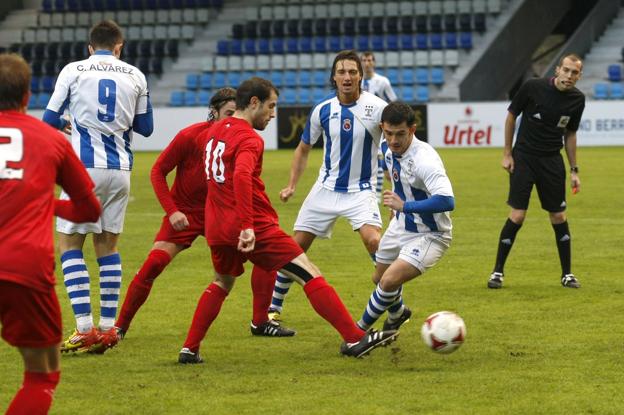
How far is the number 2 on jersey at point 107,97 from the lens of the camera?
7.18m

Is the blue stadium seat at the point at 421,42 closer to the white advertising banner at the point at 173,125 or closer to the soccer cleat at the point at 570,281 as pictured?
the white advertising banner at the point at 173,125

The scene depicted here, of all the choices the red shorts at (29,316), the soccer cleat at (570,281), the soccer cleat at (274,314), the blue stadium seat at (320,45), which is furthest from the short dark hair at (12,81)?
the blue stadium seat at (320,45)

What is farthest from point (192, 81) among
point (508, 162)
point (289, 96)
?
point (508, 162)

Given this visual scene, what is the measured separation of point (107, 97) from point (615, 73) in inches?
1203

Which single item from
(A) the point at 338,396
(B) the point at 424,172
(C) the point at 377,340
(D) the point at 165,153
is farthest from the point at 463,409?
(D) the point at 165,153

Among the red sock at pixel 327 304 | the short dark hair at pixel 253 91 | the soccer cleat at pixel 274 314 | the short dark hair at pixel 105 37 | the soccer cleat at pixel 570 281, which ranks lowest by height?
the soccer cleat at pixel 570 281

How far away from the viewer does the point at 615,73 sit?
1400 inches

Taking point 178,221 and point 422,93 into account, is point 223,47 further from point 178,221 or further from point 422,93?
point 178,221

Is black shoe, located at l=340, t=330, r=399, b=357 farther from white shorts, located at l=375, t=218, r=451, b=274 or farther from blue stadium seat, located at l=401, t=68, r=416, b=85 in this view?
blue stadium seat, located at l=401, t=68, r=416, b=85

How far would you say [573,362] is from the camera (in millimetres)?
6676

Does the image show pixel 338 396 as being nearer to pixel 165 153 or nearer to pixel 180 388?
pixel 180 388

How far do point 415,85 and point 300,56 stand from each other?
14.0 ft

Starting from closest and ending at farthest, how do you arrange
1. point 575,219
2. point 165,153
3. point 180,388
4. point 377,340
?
point 180,388 → point 377,340 → point 165,153 → point 575,219

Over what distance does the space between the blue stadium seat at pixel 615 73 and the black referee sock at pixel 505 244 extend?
2699 centimetres
